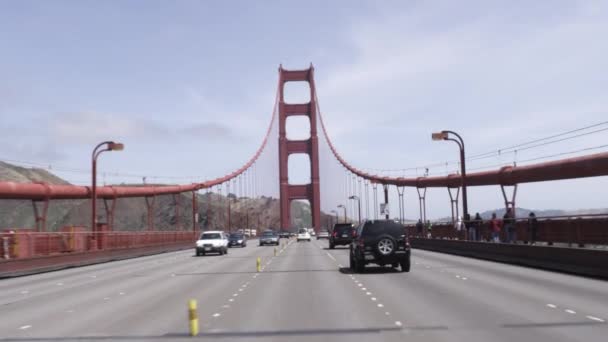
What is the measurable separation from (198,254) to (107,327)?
113 feet

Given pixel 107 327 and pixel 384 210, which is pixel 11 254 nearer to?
pixel 107 327

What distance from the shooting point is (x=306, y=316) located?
1226 cm

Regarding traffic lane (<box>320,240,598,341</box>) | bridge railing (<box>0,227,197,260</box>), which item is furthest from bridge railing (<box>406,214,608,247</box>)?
bridge railing (<box>0,227,197,260</box>)

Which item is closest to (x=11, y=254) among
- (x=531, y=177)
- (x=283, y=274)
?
(x=283, y=274)

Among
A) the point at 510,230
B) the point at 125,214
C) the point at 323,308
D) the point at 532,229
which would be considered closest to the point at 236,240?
the point at 510,230

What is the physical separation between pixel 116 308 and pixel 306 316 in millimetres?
4337

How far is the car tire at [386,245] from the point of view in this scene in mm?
23609

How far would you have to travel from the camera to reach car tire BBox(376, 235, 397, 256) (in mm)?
23609

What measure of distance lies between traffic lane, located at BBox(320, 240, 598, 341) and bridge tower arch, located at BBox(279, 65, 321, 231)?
96379mm

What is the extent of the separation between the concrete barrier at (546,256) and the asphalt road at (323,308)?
99cm

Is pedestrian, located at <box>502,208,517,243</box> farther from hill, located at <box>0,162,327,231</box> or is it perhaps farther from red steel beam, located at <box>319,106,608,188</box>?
hill, located at <box>0,162,327,231</box>

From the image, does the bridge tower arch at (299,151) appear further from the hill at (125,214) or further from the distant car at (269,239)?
the distant car at (269,239)

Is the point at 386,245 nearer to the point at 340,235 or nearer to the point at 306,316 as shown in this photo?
the point at 306,316

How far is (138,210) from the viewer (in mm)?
178250
